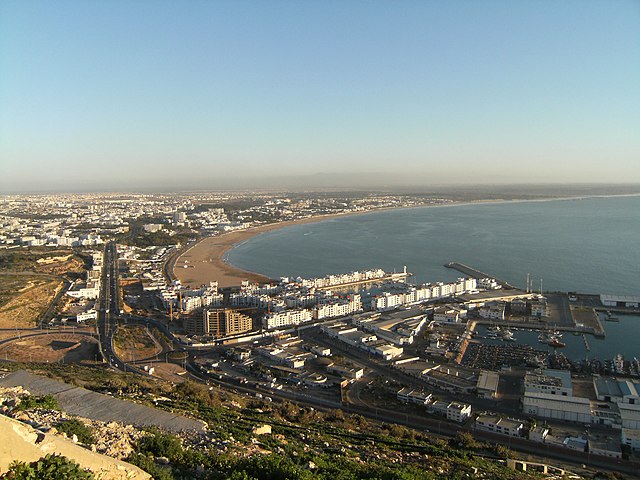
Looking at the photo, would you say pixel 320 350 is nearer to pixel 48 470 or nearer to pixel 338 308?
pixel 338 308

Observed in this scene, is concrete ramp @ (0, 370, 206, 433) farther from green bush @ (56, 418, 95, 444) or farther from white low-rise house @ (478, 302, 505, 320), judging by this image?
white low-rise house @ (478, 302, 505, 320)

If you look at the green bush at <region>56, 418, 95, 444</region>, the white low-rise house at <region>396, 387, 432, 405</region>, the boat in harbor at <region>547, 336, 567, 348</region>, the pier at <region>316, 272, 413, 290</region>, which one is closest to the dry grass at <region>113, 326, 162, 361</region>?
the white low-rise house at <region>396, 387, 432, 405</region>

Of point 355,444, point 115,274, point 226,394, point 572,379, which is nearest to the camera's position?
point 355,444

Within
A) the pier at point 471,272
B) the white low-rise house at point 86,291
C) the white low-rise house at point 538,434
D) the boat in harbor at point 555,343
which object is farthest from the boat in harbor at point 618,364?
the white low-rise house at point 86,291

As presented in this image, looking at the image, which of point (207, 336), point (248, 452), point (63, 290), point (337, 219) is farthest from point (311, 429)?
point (337, 219)

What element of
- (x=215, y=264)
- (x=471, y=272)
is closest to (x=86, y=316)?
(x=215, y=264)

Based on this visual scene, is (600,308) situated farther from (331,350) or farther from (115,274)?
(115,274)

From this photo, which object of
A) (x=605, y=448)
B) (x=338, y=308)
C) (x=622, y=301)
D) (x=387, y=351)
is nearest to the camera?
(x=605, y=448)
